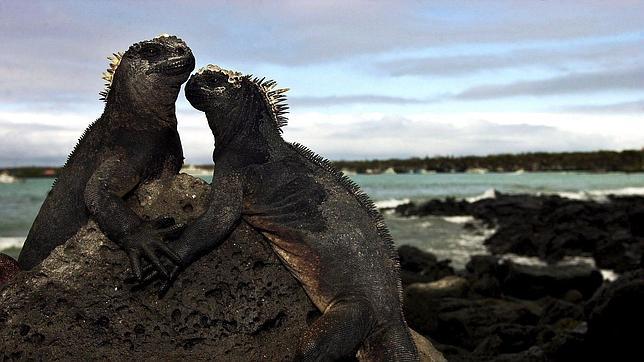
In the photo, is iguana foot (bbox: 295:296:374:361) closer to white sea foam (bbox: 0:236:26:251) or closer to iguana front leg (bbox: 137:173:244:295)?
iguana front leg (bbox: 137:173:244:295)

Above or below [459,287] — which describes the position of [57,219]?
above

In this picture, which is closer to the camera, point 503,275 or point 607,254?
point 503,275

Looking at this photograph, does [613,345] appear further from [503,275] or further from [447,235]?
[447,235]

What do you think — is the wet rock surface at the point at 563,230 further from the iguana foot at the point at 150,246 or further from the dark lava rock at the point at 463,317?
the iguana foot at the point at 150,246

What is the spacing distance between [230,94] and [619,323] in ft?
18.7

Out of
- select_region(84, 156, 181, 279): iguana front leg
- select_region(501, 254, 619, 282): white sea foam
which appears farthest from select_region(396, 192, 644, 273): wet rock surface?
select_region(84, 156, 181, 279): iguana front leg

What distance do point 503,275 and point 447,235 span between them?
9937 millimetres

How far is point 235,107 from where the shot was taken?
374 cm

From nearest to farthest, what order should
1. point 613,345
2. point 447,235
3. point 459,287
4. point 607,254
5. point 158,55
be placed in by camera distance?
point 158,55 < point 613,345 < point 459,287 < point 607,254 < point 447,235

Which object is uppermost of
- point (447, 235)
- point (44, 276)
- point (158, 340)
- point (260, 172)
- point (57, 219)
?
point (260, 172)

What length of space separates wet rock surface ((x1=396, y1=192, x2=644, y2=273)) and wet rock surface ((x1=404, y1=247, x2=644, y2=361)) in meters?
3.85

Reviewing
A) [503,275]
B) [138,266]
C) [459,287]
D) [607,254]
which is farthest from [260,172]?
[607,254]

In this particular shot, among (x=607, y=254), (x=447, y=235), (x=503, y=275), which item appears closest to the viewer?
(x=503, y=275)

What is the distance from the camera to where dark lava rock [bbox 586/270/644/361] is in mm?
7465
